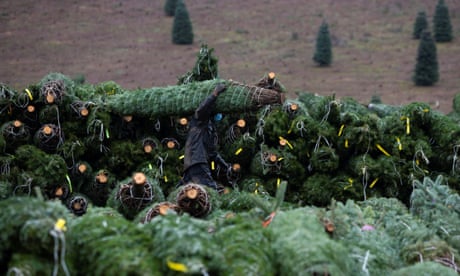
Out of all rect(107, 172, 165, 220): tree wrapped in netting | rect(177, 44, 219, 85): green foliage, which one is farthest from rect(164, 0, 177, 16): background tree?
rect(107, 172, 165, 220): tree wrapped in netting

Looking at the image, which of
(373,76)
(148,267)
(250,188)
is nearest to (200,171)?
(250,188)

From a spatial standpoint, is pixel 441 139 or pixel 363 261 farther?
pixel 441 139

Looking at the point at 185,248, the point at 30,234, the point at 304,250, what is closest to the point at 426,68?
the point at 304,250

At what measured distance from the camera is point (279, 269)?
429 centimetres

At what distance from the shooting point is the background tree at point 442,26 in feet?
104

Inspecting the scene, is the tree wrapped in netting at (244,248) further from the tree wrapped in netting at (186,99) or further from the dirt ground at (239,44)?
the dirt ground at (239,44)

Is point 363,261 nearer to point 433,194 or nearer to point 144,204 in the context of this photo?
point 433,194

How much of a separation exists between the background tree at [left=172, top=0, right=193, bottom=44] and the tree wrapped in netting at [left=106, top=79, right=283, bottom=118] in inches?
Answer: 903

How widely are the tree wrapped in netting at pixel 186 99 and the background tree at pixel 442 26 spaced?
25.8 metres

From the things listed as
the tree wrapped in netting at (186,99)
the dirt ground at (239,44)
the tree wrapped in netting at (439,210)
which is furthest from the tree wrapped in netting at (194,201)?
the dirt ground at (239,44)

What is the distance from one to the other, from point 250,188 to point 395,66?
22.7 metres

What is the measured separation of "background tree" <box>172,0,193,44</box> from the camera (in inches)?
1226

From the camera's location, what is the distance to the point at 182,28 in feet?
103

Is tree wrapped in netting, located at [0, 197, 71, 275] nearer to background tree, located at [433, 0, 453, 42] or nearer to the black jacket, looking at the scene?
the black jacket
